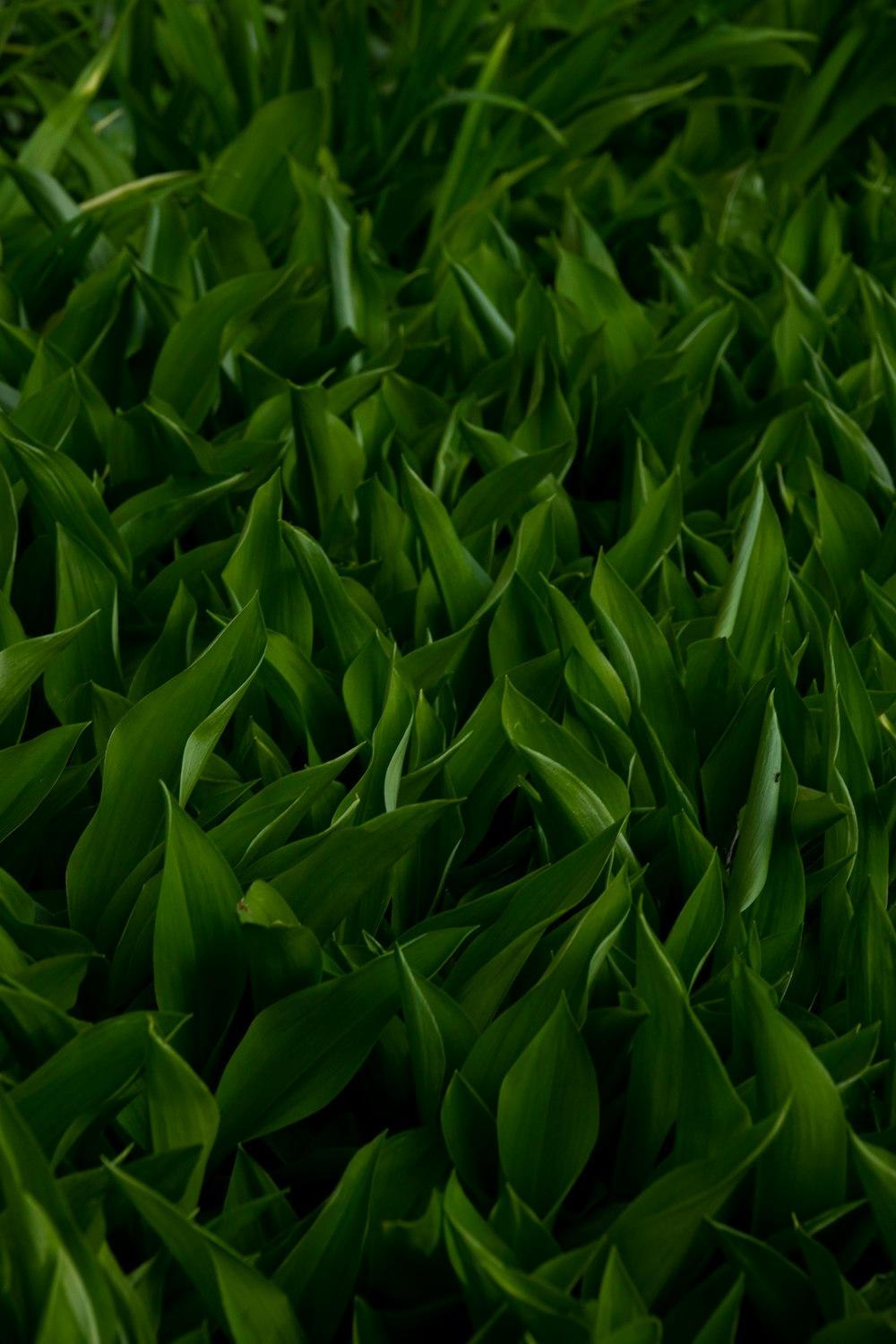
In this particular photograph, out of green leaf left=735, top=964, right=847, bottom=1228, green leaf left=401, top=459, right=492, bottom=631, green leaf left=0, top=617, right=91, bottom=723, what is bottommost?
green leaf left=735, top=964, right=847, bottom=1228

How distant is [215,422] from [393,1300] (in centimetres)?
118

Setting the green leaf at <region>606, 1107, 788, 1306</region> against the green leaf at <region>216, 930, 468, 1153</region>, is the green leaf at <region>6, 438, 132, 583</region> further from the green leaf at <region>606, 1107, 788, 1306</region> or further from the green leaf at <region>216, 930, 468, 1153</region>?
the green leaf at <region>606, 1107, 788, 1306</region>

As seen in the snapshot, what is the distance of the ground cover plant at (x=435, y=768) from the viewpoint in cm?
87

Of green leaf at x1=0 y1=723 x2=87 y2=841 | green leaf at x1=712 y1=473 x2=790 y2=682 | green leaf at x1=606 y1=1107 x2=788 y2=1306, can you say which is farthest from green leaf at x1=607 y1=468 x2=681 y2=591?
green leaf at x1=606 y1=1107 x2=788 y2=1306

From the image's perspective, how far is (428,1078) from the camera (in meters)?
0.97

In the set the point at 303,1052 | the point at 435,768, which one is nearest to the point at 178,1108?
the point at 303,1052

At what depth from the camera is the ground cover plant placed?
87 cm

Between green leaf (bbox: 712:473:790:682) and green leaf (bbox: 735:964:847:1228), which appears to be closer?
green leaf (bbox: 735:964:847:1228)

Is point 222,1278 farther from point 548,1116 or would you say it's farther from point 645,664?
point 645,664

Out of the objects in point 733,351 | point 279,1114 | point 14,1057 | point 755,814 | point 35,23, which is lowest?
point 733,351

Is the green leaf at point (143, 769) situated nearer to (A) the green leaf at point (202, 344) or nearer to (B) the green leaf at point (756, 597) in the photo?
(B) the green leaf at point (756, 597)

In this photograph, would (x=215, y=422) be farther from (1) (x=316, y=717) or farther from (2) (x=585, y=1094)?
(2) (x=585, y=1094)

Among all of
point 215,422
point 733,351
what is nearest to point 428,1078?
point 215,422

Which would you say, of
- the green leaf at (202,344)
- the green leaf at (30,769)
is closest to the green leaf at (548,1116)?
the green leaf at (30,769)
